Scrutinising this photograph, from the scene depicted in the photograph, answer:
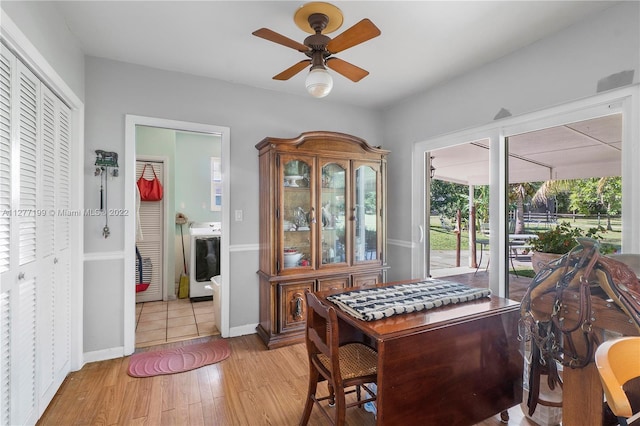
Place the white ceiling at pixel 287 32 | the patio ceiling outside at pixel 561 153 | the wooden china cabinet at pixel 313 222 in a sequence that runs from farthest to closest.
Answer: the wooden china cabinet at pixel 313 222
the patio ceiling outside at pixel 561 153
the white ceiling at pixel 287 32

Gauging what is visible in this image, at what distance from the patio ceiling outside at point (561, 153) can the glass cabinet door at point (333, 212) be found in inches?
49.8

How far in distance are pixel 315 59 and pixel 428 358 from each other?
5.99 feet

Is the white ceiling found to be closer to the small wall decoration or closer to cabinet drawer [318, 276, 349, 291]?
Answer: the small wall decoration

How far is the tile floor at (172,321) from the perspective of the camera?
3.07 m

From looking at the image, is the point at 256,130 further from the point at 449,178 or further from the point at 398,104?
the point at 449,178

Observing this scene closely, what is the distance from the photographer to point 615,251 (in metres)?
2.01

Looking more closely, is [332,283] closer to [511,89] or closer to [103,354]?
[103,354]

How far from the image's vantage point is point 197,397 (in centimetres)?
212

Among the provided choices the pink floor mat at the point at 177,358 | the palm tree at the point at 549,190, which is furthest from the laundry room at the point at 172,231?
the palm tree at the point at 549,190

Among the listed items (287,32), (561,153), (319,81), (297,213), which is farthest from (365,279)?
(287,32)

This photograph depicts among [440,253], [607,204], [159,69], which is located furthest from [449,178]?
[159,69]

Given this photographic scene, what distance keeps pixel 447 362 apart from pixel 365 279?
1758mm

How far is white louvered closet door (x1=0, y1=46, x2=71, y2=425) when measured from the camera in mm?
1504

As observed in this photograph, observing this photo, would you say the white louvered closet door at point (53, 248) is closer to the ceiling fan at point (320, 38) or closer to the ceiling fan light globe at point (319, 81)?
the ceiling fan at point (320, 38)
